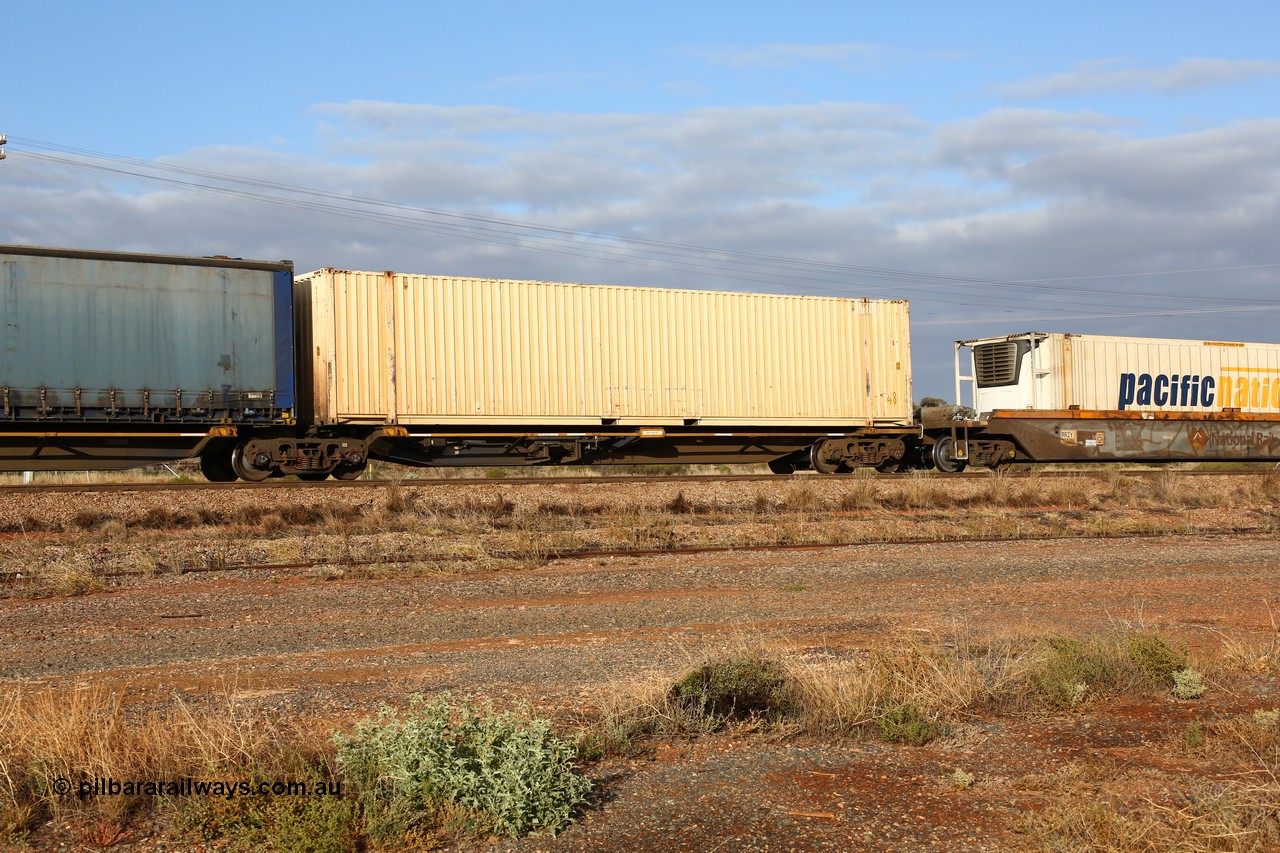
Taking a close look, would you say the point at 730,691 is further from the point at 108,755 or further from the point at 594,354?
the point at 594,354

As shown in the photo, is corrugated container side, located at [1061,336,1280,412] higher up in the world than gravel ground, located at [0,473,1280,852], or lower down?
higher up

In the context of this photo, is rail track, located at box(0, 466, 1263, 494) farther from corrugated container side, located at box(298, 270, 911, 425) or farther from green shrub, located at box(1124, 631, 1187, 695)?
green shrub, located at box(1124, 631, 1187, 695)

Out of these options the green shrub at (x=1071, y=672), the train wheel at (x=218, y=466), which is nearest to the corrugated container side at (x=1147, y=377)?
the train wheel at (x=218, y=466)

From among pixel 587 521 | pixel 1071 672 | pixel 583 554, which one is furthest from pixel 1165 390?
pixel 1071 672

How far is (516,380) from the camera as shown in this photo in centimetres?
1903

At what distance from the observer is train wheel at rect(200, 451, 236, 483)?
17.9 metres

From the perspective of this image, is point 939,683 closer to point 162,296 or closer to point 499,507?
point 499,507

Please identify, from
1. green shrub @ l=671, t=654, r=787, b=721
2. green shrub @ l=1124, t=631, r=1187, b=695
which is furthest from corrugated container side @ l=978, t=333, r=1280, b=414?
green shrub @ l=671, t=654, r=787, b=721

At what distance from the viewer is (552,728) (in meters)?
5.61

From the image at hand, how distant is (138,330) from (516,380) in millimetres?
6086

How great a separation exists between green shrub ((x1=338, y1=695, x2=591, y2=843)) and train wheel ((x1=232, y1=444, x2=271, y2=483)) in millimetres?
13634

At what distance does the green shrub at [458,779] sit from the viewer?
14.3ft

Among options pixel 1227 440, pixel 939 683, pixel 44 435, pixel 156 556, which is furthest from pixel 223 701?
pixel 1227 440

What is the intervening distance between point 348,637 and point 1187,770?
5995mm
